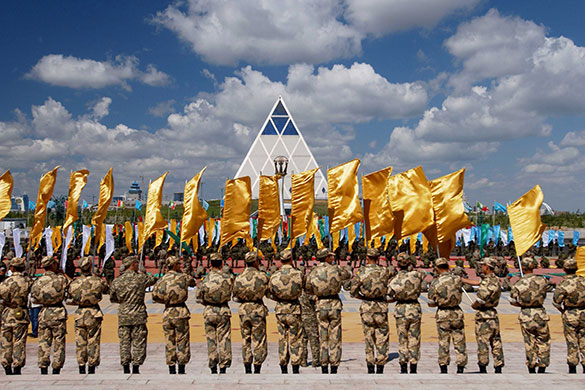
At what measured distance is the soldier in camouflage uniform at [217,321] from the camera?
578 centimetres

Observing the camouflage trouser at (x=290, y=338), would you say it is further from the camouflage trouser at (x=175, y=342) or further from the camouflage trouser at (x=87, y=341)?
the camouflage trouser at (x=87, y=341)

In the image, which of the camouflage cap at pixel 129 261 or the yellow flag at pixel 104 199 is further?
the yellow flag at pixel 104 199

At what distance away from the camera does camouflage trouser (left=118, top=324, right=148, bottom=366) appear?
19.1 feet

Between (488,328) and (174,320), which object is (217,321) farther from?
(488,328)

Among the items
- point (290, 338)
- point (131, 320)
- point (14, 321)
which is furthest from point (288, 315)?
point (14, 321)

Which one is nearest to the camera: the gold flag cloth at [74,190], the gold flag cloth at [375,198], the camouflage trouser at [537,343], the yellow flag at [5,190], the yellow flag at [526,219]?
the camouflage trouser at [537,343]

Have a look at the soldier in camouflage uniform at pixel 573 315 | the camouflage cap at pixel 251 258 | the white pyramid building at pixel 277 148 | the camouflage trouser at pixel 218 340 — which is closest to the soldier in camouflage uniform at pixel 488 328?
the soldier in camouflage uniform at pixel 573 315

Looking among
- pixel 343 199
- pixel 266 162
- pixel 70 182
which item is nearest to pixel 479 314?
pixel 343 199

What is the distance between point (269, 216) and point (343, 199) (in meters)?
1.92

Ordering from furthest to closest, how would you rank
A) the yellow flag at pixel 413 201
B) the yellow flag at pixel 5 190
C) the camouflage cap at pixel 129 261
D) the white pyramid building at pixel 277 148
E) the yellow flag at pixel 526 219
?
the white pyramid building at pixel 277 148
the yellow flag at pixel 5 190
the yellow flag at pixel 413 201
the yellow flag at pixel 526 219
the camouflage cap at pixel 129 261

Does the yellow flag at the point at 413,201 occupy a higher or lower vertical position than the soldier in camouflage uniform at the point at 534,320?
higher

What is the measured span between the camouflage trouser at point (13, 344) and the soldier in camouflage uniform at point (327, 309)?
336 cm

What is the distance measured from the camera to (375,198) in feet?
34.5

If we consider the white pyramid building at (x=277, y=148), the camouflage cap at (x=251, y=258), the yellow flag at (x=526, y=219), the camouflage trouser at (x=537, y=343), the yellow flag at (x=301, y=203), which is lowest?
the camouflage trouser at (x=537, y=343)
